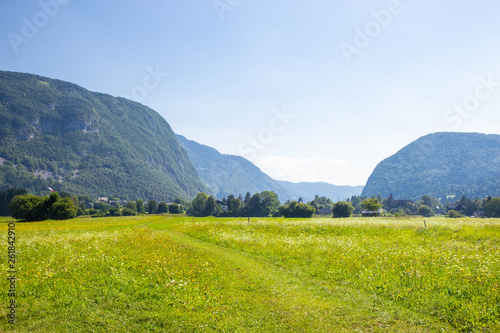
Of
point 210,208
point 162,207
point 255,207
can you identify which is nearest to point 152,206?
point 162,207

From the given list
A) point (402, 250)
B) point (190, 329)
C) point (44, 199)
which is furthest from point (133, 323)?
point (44, 199)

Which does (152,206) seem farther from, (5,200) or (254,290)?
(254,290)

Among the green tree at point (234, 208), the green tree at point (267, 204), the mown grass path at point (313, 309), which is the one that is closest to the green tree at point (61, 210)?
the mown grass path at point (313, 309)

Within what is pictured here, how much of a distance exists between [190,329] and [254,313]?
9.86 ft

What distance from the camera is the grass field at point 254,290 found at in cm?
1055

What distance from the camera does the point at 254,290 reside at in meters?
15.0

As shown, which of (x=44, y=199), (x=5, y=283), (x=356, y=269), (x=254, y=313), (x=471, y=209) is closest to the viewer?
(x=254, y=313)

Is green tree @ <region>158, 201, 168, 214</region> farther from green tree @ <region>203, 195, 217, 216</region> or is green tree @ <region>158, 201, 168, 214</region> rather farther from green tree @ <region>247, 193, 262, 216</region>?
green tree @ <region>247, 193, 262, 216</region>

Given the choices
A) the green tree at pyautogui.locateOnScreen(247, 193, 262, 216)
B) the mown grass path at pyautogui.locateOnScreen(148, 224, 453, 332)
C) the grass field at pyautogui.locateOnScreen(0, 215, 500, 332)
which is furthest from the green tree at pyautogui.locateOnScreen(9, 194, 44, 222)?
the green tree at pyautogui.locateOnScreen(247, 193, 262, 216)

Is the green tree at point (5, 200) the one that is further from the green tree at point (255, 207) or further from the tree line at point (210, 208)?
the green tree at point (255, 207)

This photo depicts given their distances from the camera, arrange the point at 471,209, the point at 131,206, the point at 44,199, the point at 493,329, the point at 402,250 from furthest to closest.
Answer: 1. the point at 131,206
2. the point at 471,209
3. the point at 44,199
4. the point at 402,250
5. the point at 493,329

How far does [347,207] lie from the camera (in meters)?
122

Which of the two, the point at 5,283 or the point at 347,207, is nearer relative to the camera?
the point at 5,283

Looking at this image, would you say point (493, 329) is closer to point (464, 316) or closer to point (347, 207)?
point (464, 316)
